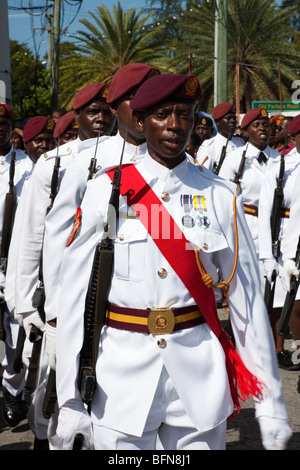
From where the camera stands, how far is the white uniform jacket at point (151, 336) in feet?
9.91

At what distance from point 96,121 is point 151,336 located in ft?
8.00

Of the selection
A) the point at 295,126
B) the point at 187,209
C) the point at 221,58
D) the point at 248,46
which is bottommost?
the point at 187,209

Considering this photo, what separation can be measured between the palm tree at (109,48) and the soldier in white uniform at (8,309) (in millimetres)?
27994

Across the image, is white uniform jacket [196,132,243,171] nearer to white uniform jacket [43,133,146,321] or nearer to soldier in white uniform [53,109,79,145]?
soldier in white uniform [53,109,79,145]

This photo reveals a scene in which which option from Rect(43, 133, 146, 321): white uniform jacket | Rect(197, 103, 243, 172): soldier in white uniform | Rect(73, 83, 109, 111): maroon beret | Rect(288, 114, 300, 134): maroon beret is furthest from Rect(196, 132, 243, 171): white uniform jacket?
Rect(43, 133, 146, 321): white uniform jacket

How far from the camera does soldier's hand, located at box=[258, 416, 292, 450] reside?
2955 millimetres

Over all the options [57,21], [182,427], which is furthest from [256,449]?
[57,21]

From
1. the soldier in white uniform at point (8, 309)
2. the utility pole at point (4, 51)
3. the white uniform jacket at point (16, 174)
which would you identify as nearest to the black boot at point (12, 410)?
the soldier in white uniform at point (8, 309)

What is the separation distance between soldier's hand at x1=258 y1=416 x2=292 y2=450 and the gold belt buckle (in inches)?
19.1

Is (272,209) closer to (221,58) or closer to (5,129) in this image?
(5,129)

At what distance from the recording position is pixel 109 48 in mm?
34656

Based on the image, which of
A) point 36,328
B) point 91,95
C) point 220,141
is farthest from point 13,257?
point 220,141

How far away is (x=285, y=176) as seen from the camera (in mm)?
7066

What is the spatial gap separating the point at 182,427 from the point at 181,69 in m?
28.9
